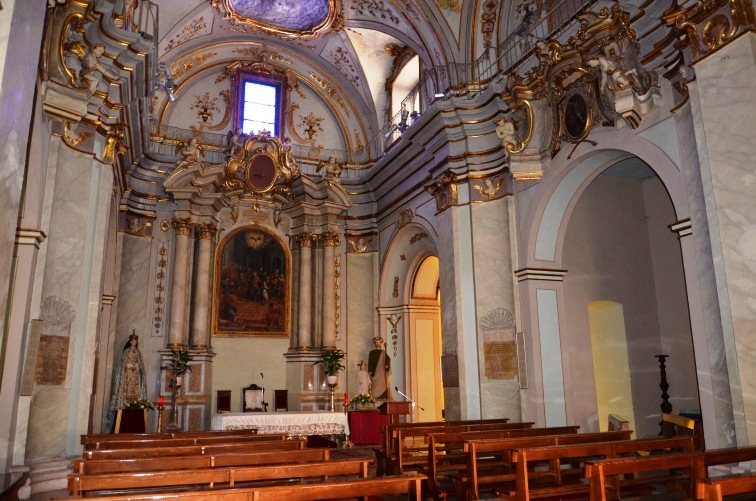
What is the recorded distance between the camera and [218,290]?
13.9m

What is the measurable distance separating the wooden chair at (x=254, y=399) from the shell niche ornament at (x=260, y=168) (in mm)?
4297

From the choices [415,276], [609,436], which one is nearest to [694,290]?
[609,436]

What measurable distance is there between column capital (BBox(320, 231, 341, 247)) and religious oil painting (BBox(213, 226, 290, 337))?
94 centimetres

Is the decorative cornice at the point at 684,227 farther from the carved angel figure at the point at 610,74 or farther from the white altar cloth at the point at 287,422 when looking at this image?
the white altar cloth at the point at 287,422

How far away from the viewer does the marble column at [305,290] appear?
1410cm

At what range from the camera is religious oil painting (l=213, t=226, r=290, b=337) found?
1391 centimetres

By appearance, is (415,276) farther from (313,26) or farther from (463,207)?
(313,26)

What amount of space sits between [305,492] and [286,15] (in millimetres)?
12363

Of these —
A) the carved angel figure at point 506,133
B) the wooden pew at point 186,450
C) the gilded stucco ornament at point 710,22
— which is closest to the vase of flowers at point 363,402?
the carved angel figure at point 506,133

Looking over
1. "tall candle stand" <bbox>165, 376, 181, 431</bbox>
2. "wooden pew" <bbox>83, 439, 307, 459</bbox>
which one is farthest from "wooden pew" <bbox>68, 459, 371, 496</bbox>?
"tall candle stand" <bbox>165, 376, 181, 431</bbox>

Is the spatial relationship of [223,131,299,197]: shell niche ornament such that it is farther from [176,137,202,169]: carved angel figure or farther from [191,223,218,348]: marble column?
[191,223,218,348]: marble column

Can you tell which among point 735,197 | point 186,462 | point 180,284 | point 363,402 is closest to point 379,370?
point 363,402

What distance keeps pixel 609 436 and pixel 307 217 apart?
376 inches

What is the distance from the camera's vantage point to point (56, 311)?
25.4 ft
